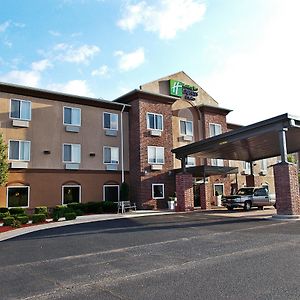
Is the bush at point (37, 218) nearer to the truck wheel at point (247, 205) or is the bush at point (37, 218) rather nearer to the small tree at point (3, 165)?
the small tree at point (3, 165)

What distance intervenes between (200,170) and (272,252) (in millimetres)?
18760

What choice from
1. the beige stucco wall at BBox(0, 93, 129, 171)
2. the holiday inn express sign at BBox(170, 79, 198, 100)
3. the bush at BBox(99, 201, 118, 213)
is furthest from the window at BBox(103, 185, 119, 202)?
the holiday inn express sign at BBox(170, 79, 198, 100)

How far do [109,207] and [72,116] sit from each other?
7.47 meters

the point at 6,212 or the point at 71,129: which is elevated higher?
the point at 71,129

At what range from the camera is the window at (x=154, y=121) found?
28625mm

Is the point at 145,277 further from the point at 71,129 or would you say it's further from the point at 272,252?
the point at 71,129

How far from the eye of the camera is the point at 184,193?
23.7 m

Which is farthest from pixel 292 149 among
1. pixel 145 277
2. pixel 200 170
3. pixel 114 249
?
pixel 145 277

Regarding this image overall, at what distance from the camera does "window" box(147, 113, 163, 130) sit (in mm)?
28625

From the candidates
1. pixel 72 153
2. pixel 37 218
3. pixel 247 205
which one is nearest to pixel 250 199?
pixel 247 205

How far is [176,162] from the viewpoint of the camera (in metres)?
30.7

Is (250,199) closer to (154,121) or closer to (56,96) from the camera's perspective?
(154,121)

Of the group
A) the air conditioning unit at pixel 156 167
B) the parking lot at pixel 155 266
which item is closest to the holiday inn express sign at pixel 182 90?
the air conditioning unit at pixel 156 167

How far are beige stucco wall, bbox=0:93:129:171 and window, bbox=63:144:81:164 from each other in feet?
0.84
